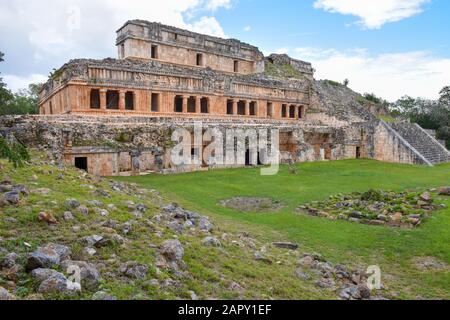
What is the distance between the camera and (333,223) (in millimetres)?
10766

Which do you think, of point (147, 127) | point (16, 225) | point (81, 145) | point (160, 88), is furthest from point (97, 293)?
point (160, 88)

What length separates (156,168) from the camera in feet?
64.2

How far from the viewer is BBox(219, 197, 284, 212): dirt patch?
496 inches

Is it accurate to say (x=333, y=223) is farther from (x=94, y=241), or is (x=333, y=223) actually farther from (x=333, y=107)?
(x=333, y=107)

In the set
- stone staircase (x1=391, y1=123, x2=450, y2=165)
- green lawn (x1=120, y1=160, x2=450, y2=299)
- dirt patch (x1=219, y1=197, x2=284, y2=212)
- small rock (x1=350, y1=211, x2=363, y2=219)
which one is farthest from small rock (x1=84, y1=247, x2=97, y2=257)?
stone staircase (x1=391, y1=123, x2=450, y2=165)

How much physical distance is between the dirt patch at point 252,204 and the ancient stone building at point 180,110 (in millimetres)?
6863

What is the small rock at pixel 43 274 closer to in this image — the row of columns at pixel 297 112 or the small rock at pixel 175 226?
the small rock at pixel 175 226

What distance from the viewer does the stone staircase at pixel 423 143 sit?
2755cm

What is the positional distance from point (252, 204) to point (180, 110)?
1800 cm

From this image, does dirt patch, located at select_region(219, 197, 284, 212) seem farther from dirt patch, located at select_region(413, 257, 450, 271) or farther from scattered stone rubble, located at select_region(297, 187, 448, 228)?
dirt patch, located at select_region(413, 257, 450, 271)

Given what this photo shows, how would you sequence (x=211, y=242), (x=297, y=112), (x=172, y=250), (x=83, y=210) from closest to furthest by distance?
1. (x=172, y=250)
2. (x=83, y=210)
3. (x=211, y=242)
4. (x=297, y=112)

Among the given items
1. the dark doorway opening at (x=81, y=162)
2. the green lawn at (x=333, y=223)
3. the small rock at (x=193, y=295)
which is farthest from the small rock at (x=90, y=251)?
the dark doorway opening at (x=81, y=162)

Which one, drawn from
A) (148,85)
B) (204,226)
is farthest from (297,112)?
(204,226)

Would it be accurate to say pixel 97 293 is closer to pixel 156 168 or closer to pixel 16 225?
pixel 16 225
